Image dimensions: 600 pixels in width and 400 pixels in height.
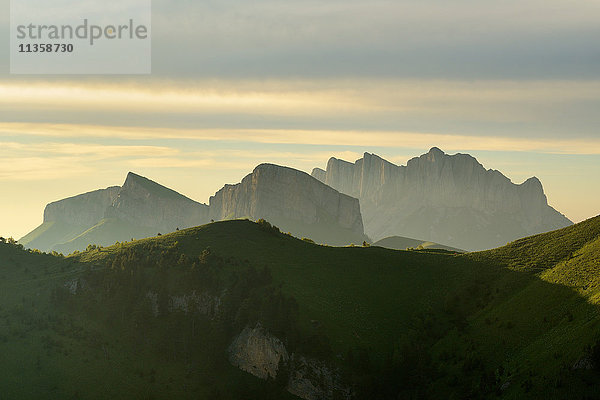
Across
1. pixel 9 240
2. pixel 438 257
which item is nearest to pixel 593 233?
pixel 438 257

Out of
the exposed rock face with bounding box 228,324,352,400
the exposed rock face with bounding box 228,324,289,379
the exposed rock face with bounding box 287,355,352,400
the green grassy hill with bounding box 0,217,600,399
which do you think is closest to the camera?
the green grassy hill with bounding box 0,217,600,399

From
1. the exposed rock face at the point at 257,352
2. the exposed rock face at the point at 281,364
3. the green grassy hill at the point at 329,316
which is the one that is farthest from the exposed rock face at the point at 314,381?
the exposed rock face at the point at 257,352

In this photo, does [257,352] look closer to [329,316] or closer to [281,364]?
[281,364]

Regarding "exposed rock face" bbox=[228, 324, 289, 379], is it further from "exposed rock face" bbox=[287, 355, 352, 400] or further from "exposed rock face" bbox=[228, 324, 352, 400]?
"exposed rock face" bbox=[287, 355, 352, 400]

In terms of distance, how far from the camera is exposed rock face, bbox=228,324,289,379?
107 m

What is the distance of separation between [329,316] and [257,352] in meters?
17.1

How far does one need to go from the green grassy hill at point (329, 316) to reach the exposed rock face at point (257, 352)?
6.64ft

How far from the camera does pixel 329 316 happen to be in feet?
371

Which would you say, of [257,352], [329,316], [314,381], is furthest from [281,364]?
[329,316]

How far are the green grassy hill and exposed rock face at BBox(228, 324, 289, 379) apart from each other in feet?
6.64

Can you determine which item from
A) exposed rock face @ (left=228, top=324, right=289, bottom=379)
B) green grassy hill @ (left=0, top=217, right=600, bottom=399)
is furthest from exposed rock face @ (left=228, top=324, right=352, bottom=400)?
green grassy hill @ (left=0, top=217, right=600, bottom=399)

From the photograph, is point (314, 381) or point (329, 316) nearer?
point (314, 381)

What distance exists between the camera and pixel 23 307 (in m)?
128

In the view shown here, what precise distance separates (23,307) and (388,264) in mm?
91802
